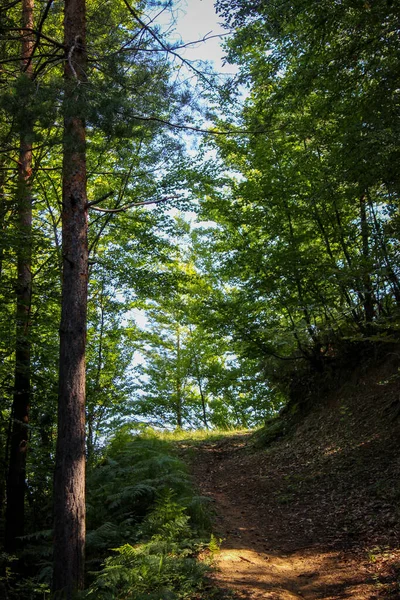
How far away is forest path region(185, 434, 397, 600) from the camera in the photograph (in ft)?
14.1

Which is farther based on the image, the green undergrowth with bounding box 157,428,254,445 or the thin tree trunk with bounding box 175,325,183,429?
the thin tree trunk with bounding box 175,325,183,429

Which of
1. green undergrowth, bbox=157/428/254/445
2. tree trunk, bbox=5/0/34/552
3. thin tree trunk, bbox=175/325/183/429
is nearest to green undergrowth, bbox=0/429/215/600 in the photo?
tree trunk, bbox=5/0/34/552

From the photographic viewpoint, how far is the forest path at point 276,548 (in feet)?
14.1

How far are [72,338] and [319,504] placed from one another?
15.1ft

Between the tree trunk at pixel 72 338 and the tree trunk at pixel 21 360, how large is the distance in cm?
211

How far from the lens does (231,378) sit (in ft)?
60.4

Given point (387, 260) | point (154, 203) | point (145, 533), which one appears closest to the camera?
point (145, 533)

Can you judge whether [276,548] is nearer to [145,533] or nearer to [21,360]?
[145,533]

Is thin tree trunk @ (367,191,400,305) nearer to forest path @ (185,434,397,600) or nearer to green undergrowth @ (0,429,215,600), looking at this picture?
forest path @ (185,434,397,600)

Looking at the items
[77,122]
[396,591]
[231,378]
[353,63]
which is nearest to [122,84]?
→ [77,122]

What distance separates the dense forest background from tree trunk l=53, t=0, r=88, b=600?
3 centimetres

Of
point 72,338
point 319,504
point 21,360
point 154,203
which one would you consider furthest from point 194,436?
point 72,338

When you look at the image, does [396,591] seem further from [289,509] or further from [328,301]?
[328,301]

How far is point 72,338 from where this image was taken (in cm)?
545
